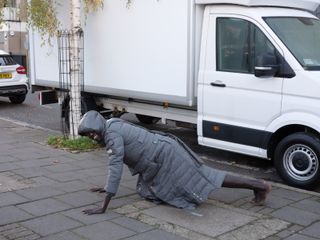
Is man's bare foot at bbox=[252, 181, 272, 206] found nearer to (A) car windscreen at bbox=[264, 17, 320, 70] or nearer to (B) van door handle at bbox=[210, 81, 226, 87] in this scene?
(A) car windscreen at bbox=[264, 17, 320, 70]

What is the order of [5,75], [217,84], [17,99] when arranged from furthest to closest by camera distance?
[17,99] < [5,75] < [217,84]

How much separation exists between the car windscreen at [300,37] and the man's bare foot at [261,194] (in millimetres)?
1677

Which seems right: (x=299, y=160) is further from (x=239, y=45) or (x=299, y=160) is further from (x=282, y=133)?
(x=239, y=45)

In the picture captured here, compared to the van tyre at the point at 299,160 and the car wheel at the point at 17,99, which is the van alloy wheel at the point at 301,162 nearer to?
the van tyre at the point at 299,160

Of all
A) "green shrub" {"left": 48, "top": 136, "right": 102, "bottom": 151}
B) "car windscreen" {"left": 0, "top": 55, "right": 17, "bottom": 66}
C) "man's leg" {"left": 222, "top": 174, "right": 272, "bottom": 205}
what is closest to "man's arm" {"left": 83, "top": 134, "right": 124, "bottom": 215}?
"man's leg" {"left": 222, "top": 174, "right": 272, "bottom": 205}

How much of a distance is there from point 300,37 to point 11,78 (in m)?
9.72

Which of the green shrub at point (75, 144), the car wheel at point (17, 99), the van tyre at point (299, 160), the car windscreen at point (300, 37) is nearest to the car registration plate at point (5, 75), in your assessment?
the car wheel at point (17, 99)

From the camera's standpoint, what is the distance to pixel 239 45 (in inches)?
268

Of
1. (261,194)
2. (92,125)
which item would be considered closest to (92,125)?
(92,125)

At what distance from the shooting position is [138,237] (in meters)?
4.61

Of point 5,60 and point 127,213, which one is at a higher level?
point 5,60

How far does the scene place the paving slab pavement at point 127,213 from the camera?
15.5 feet

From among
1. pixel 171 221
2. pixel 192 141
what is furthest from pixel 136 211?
pixel 192 141

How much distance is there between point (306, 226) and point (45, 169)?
144 inches
